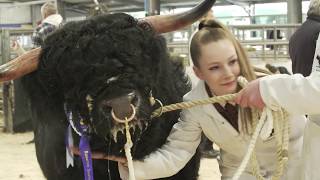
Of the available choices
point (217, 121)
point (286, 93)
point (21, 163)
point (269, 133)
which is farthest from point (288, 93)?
point (21, 163)

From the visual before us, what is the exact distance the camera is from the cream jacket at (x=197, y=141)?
2.52 m

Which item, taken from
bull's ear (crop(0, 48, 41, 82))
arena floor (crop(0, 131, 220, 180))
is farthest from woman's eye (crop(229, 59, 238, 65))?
arena floor (crop(0, 131, 220, 180))

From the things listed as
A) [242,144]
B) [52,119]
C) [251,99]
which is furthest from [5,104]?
[251,99]

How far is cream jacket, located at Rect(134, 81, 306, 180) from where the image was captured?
2523 mm

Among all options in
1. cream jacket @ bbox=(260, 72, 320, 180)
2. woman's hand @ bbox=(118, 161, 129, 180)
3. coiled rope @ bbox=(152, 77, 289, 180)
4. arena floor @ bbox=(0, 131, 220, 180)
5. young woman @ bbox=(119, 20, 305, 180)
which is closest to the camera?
cream jacket @ bbox=(260, 72, 320, 180)

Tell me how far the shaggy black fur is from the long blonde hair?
26cm

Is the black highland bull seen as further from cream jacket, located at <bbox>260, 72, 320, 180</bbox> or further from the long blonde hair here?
cream jacket, located at <bbox>260, 72, 320, 180</bbox>

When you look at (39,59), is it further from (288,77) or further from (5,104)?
(5,104)

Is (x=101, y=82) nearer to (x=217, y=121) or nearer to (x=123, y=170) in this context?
(x=123, y=170)

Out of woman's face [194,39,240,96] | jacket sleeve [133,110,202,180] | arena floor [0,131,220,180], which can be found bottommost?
arena floor [0,131,220,180]

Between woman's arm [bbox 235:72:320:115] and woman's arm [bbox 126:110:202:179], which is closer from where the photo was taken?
woman's arm [bbox 235:72:320:115]

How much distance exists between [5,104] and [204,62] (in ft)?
22.5

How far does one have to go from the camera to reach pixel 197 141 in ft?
8.75

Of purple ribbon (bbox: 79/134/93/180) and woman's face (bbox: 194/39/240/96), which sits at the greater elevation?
woman's face (bbox: 194/39/240/96)
